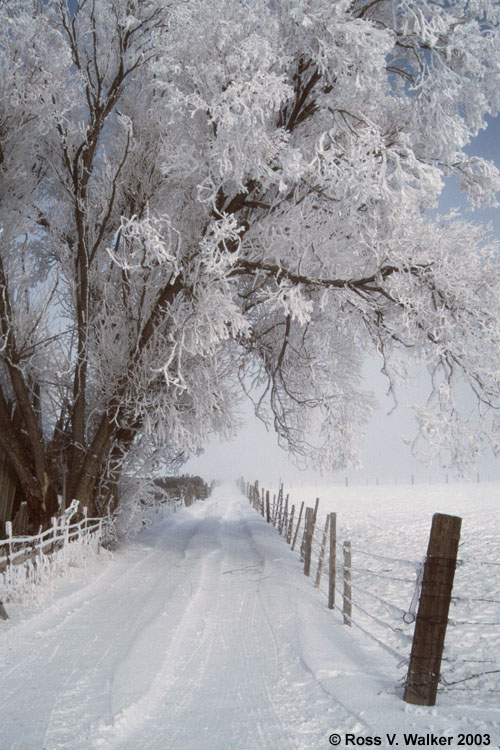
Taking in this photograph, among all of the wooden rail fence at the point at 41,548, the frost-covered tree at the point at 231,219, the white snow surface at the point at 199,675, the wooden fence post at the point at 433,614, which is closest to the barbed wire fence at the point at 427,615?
the wooden fence post at the point at 433,614

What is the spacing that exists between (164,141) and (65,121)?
229 cm

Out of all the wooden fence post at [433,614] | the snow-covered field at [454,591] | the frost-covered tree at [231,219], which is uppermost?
the frost-covered tree at [231,219]

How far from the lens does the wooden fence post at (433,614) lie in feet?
14.4

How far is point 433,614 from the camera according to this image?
450cm

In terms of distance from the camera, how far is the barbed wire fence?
4.48m

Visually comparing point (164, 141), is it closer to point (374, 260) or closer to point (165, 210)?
point (165, 210)

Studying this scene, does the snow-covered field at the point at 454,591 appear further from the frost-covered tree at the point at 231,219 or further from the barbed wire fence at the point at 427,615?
the frost-covered tree at the point at 231,219

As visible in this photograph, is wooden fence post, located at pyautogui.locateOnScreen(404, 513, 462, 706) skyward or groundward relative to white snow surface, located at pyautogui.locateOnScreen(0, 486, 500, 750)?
skyward

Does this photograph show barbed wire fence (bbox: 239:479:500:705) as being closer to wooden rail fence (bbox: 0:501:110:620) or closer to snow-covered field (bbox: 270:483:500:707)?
snow-covered field (bbox: 270:483:500:707)

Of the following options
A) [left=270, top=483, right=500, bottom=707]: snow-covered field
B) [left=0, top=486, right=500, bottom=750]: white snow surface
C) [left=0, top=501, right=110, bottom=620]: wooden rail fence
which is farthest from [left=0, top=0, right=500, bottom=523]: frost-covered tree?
[left=0, top=486, right=500, bottom=750]: white snow surface

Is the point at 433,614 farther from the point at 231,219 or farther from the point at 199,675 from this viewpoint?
the point at 231,219

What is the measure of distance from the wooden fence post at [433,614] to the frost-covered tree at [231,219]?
5125mm

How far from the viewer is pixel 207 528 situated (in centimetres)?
1927

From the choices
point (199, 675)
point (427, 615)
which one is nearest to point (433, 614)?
point (427, 615)
